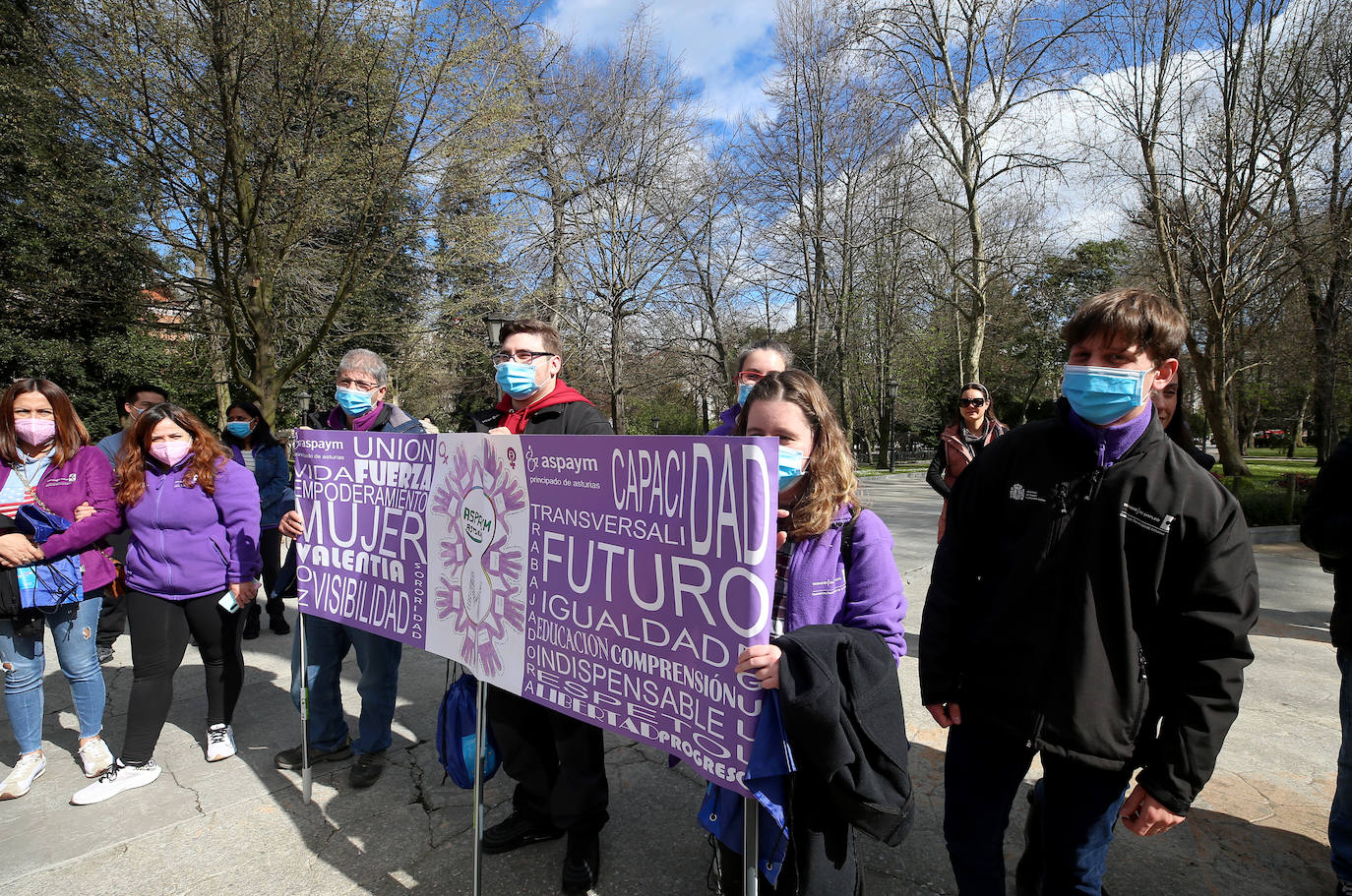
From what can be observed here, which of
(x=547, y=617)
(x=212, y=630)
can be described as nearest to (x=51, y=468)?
(x=212, y=630)

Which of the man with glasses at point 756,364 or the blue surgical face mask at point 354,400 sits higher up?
the man with glasses at point 756,364

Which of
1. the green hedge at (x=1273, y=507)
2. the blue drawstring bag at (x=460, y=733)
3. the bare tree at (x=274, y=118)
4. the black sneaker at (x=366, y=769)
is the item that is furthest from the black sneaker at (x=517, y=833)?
the green hedge at (x=1273, y=507)

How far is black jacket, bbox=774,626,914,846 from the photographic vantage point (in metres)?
1.53

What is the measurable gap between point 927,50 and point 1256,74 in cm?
620

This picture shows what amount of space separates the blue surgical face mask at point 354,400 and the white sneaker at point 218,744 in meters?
1.86

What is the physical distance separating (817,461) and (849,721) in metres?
0.70

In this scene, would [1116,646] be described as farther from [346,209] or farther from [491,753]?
[346,209]

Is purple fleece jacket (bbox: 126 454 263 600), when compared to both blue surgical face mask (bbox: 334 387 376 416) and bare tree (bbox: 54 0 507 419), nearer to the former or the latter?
blue surgical face mask (bbox: 334 387 376 416)

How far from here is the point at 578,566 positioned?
203 cm

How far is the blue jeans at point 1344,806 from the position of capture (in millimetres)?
2215

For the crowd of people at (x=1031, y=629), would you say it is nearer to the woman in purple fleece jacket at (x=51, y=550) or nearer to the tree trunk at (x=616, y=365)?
the woman in purple fleece jacket at (x=51, y=550)

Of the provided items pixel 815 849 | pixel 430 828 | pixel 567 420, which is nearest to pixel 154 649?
pixel 430 828

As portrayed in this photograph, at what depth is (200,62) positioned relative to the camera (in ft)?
27.3

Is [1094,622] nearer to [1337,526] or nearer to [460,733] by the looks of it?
[1337,526]
